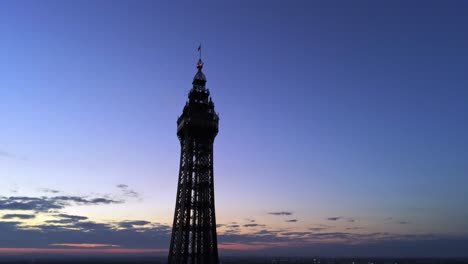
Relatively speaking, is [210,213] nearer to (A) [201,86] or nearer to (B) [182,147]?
(B) [182,147]

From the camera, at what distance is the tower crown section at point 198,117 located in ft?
227

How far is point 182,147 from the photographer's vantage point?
234ft

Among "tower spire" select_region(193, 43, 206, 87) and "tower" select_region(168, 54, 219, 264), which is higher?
"tower spire" select_region(193, 43, 206, 87)

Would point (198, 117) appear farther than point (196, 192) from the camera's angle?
Yes

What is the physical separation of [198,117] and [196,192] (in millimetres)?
12706

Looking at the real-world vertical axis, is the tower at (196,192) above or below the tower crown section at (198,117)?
below

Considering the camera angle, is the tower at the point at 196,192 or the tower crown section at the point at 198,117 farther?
the tower crown section at the point at 198,117

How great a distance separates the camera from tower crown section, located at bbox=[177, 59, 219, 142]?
6931 centimetres

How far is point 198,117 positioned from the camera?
229ft

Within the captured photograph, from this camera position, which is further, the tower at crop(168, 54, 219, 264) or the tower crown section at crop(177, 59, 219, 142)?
the tower crown section at crop(177, 59, 219, 142)

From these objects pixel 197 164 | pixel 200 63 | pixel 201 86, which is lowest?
pixel 197 164

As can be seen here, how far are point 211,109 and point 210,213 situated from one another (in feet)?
60.0

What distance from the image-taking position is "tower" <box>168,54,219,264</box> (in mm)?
65312

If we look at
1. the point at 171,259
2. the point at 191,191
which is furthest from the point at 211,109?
the point at 171,259
